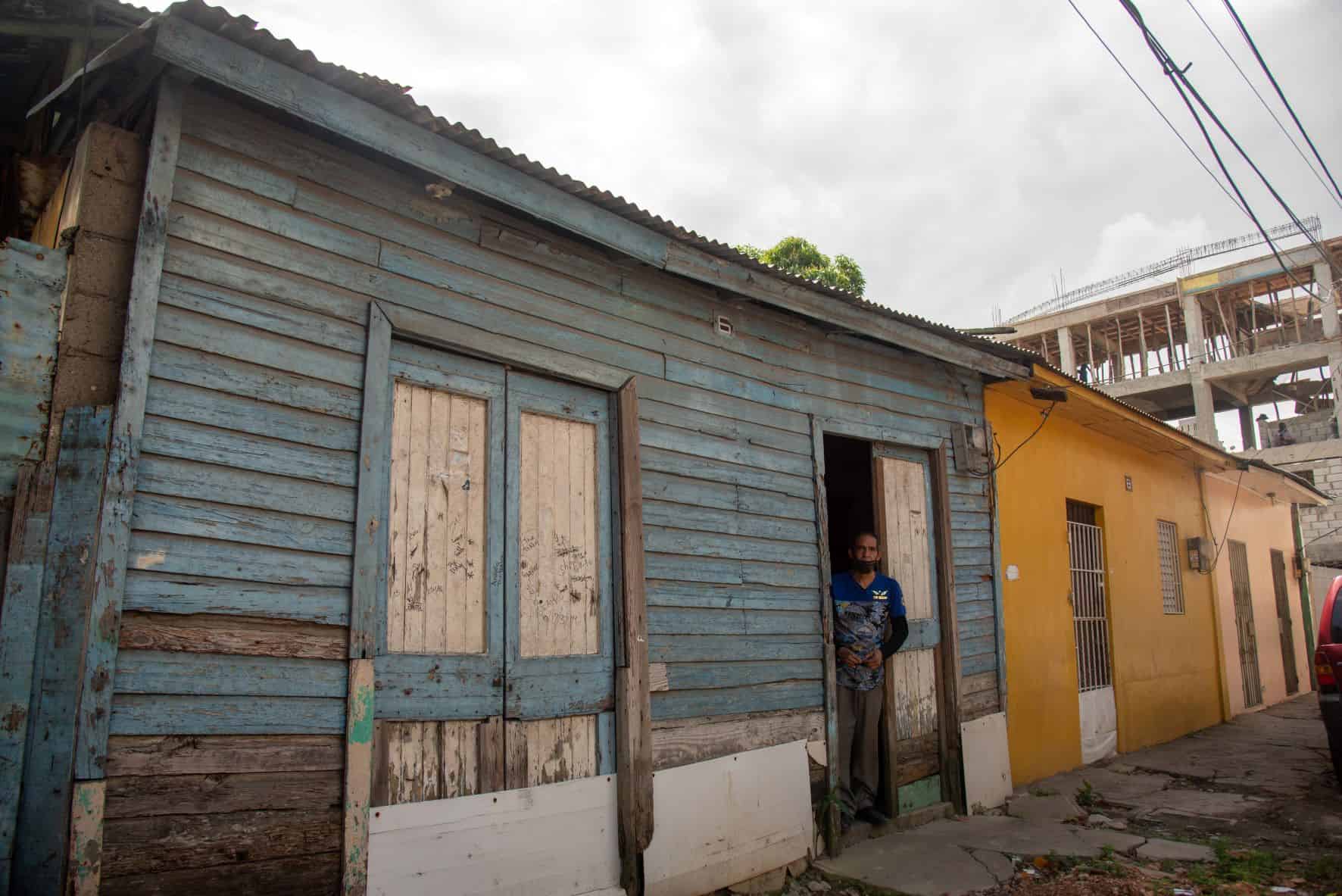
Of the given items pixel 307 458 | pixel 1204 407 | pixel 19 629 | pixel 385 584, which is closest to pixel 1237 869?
pixel 385 584

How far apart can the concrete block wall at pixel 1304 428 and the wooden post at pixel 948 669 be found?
1058 inches

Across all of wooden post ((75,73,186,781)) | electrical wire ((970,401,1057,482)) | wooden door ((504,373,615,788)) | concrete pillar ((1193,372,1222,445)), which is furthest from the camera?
concrete pillar ((1193,372,1222,445))

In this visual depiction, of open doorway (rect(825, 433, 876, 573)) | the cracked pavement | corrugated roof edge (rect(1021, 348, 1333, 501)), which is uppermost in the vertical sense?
corrugated roof edge (rect(1021, 348, 1333, 501))

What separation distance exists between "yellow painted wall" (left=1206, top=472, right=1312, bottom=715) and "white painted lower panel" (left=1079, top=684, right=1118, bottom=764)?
14.3ft

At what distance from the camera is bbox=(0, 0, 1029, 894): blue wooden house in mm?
3133

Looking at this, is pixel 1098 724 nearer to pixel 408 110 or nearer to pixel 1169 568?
pixel 1169 568

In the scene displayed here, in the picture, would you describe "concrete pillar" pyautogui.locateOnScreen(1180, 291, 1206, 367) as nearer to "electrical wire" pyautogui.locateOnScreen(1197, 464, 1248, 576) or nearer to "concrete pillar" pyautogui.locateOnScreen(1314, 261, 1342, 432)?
"concrete pillar" pyautogui.locateOnScreen(1314, 261, 1342, 432)

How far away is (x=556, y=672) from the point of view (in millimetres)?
4402

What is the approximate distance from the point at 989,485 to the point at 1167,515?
5377 mm

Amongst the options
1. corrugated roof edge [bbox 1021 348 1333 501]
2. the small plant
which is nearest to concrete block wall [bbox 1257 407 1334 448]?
corrugated roof edge [bbox 1021 348 1333 501]

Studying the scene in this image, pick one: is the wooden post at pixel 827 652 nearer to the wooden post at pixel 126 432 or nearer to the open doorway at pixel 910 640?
the open doorway at pixel 910 640

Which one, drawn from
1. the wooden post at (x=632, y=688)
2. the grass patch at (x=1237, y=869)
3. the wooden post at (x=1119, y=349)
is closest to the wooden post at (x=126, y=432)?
the wooden post at (x=632, y=688)

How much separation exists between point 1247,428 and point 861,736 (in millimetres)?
31530

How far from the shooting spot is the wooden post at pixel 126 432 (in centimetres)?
300
